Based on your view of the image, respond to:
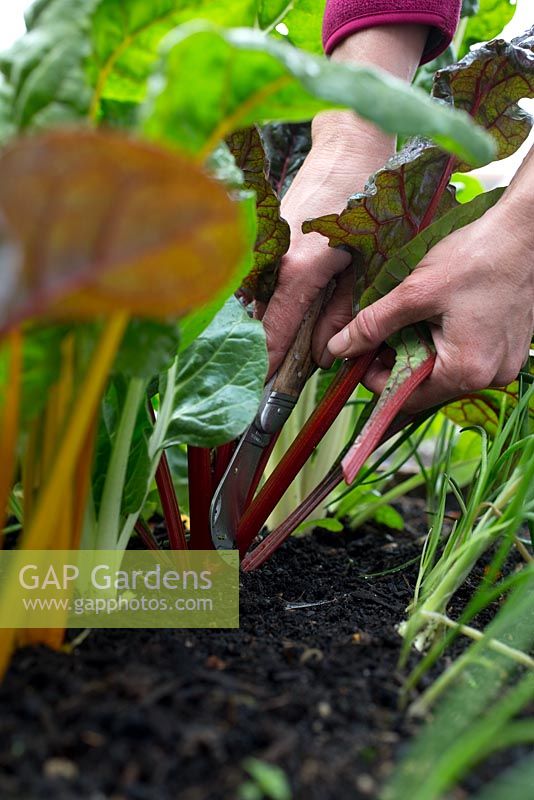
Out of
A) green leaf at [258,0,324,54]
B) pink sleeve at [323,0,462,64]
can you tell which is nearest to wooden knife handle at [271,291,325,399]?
pink sleeve at [323,0,462,64]

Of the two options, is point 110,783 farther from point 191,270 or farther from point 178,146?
point 178,146

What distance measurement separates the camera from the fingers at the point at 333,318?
47.1 inches

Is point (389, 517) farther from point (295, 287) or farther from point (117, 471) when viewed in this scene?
point (117, 471)

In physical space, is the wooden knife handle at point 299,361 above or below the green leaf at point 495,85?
below

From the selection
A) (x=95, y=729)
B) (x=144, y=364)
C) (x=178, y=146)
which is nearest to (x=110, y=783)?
(x=95, y=729)

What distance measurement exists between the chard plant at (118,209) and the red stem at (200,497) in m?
0.20

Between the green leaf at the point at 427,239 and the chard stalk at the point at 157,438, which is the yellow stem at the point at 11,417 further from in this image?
the green leaf at the point at 427,239

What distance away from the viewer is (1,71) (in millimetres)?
641

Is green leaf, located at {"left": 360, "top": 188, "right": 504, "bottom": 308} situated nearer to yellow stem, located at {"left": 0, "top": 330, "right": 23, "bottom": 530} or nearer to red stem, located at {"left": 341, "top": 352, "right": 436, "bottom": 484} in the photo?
red stem, located at {"left": 341, "top": 352, "right": 436, "bottom": 484}

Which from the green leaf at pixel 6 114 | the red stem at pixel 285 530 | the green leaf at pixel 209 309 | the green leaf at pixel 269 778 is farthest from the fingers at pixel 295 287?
the green leaf at pixel 269 778

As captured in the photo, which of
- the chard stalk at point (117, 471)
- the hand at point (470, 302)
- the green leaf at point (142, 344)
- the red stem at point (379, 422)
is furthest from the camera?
the hand at point (470, 302)

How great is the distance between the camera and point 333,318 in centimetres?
120

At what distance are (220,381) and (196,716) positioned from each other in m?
0.47

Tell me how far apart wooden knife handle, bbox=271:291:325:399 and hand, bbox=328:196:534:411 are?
0.42 ft
